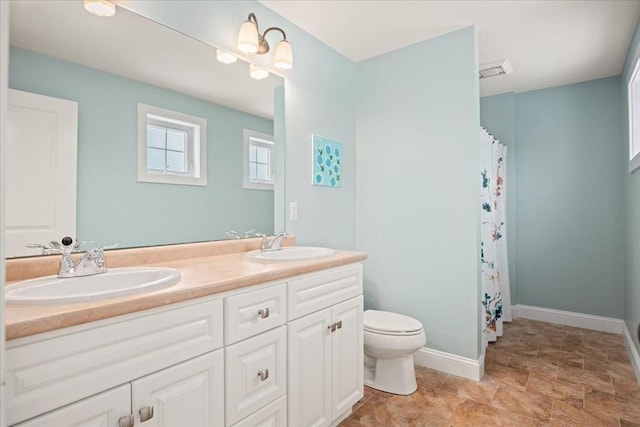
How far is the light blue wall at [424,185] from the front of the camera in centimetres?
234

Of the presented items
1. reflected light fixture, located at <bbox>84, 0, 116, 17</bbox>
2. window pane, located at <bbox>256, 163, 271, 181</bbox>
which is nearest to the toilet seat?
window pane, located at <bbox>256, 163, 271, 181</bbox>

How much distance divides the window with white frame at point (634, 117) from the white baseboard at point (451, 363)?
1747 mm

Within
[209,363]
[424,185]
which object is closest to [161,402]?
[209,363]

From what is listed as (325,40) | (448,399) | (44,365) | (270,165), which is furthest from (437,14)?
(44,365)

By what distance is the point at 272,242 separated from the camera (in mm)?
2029

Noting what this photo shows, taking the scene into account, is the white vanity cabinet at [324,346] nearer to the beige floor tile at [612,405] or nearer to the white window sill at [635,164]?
the beige floor tile at [612,405]

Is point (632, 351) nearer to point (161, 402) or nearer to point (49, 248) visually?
point (161, 402)

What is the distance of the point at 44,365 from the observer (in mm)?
788

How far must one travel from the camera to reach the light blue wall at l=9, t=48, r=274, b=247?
1330 mm

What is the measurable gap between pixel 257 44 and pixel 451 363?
7.73 ft

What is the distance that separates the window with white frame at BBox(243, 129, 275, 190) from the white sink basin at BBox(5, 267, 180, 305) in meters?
0.86

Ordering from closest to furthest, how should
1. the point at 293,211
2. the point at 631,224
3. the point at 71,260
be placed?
1. the point at 71,260
2. the point at 293,211
3. the point at 631,224

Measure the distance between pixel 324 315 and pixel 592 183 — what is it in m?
3.13

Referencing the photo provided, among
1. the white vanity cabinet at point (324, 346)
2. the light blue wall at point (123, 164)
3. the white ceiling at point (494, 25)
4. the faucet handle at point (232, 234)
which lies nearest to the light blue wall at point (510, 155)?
the white ceiling at point (494, 25)
